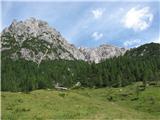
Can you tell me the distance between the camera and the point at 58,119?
34.3 metres

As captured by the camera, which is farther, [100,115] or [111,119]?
[100,115]

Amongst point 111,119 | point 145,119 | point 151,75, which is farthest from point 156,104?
point 151,75

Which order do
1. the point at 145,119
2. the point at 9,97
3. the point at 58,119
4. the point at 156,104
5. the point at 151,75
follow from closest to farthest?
the point at 58,119 < the point at 145,119 < the point at 9,97 < the point at 156,104 < the point at 151,75

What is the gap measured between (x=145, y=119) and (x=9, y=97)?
20393 mm

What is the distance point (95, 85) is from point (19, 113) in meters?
163

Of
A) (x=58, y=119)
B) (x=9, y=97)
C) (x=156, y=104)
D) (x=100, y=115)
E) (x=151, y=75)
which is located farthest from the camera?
(x=151, y=75)

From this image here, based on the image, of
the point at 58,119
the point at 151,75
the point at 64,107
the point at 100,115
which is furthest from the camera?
the point at 151,75

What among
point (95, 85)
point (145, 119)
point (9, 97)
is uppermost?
point (95, 85)

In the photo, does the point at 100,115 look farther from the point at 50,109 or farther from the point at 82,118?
the point at 50,109

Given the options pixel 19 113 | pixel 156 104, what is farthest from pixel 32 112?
pixel 156 104

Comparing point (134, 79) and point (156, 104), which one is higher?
point (134, 79)

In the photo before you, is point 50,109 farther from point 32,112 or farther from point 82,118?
point 82,118

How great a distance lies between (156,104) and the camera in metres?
77.1

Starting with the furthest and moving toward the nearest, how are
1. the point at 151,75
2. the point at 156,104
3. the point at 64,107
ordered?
the point at 151,75
the point at 156,104
the point at 64,107
